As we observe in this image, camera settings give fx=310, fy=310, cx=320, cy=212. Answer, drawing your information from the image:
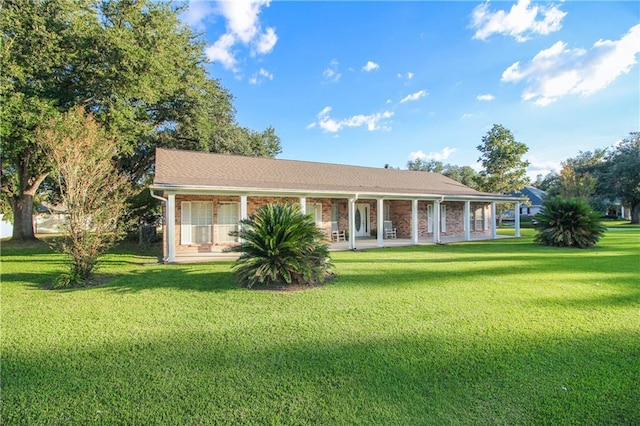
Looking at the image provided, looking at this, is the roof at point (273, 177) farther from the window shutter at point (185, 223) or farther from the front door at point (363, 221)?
the front door at point (363, 221)

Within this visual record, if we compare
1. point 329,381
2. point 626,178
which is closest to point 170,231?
point 329,381

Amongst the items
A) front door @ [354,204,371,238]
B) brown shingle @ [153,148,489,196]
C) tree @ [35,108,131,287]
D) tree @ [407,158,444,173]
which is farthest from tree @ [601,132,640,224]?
tree @ [35,108,131,287]

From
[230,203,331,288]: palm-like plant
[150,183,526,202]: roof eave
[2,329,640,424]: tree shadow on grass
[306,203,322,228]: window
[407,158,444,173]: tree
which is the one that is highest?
[407,158,444,173]: tree

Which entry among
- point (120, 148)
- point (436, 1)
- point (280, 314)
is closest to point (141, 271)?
point (280, 314)

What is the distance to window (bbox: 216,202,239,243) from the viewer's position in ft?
43.9

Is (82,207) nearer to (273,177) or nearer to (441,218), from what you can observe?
(273,177)

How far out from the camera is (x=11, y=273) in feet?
27.3

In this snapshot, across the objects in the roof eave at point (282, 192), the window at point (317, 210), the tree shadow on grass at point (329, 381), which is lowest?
the tree shadow on grass at point (329, 381)

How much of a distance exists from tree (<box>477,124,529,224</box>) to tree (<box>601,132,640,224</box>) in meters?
14.7

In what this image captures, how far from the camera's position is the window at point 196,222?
12749mm

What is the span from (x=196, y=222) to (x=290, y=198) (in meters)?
4.26

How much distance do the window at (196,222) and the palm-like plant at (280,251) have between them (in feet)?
22.5

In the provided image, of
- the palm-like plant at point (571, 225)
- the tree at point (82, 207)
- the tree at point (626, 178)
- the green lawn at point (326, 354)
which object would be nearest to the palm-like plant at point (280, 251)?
the green lawn at point (326, 354)

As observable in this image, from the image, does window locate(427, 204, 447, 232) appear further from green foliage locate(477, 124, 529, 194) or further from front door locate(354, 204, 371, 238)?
green foliage locate(477, 124, 529, 194)
